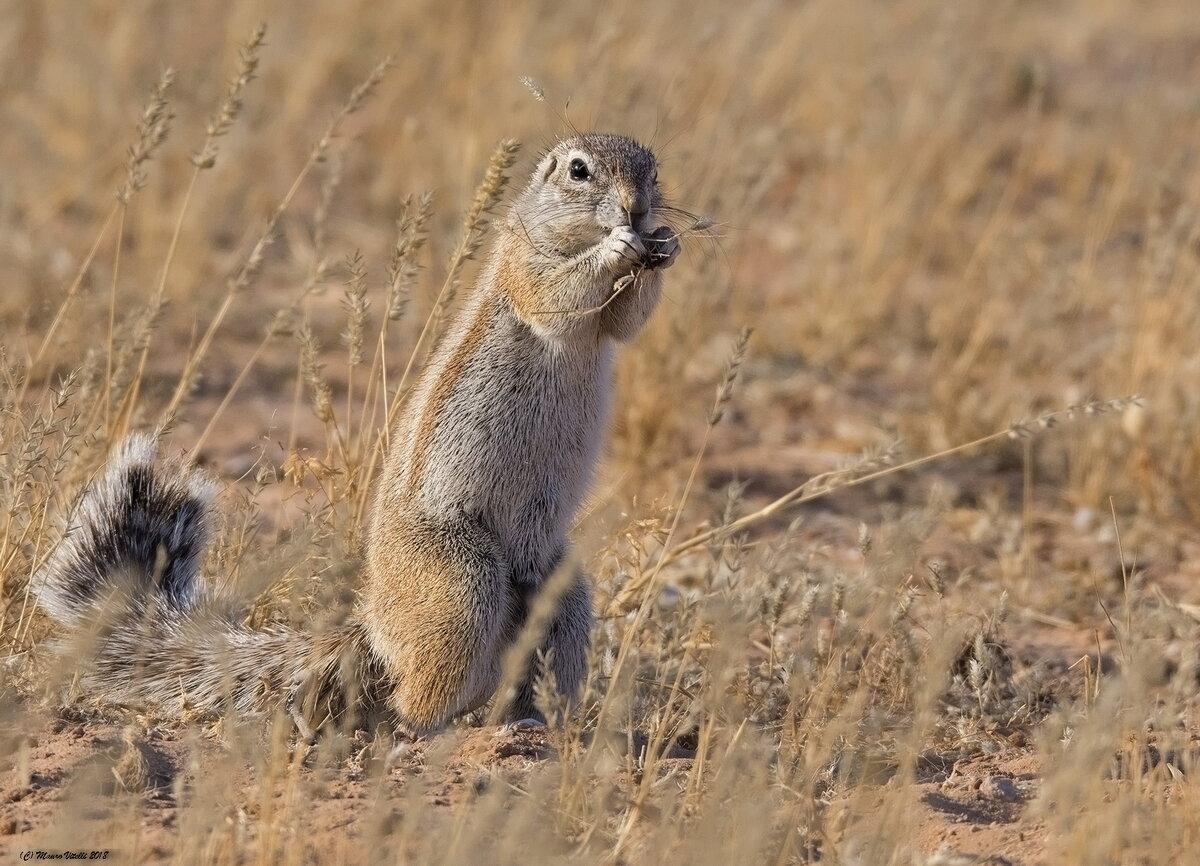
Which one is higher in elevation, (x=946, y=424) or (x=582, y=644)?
(x=946, y=424)

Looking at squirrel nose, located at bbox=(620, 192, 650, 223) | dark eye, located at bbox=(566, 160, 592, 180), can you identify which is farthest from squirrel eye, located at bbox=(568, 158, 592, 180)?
squirrel nose, located at bbox=(620, 192, 650, 223)

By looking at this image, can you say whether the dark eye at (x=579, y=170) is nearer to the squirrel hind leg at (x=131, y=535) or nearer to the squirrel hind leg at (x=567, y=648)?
the squirrel hind leg at (x=567, y=648)

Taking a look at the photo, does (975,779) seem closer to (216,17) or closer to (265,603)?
(265,603)

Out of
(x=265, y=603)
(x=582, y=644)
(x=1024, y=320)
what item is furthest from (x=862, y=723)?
(x=1024, y=320)

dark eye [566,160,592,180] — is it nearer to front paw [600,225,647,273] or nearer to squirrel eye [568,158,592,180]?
squirrel eye [568,158,592,180]

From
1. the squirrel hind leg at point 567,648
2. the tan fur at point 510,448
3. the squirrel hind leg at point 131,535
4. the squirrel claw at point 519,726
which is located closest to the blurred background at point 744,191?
the tan fur at point 510,448

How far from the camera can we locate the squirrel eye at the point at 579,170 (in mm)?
4543

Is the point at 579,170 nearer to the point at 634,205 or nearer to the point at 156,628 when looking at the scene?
the point at 634,205

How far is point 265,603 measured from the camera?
458cm

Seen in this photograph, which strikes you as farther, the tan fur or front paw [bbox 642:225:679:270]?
front paw [bbox 642:225:679:270]

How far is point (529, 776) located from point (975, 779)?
4.29 feet

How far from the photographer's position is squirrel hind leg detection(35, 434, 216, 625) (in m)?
4.14

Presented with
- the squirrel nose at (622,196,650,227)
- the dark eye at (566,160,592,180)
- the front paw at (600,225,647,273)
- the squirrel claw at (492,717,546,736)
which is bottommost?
the squirrel claw at (492,717,546,736)

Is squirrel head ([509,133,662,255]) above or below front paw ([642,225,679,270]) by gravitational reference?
above
